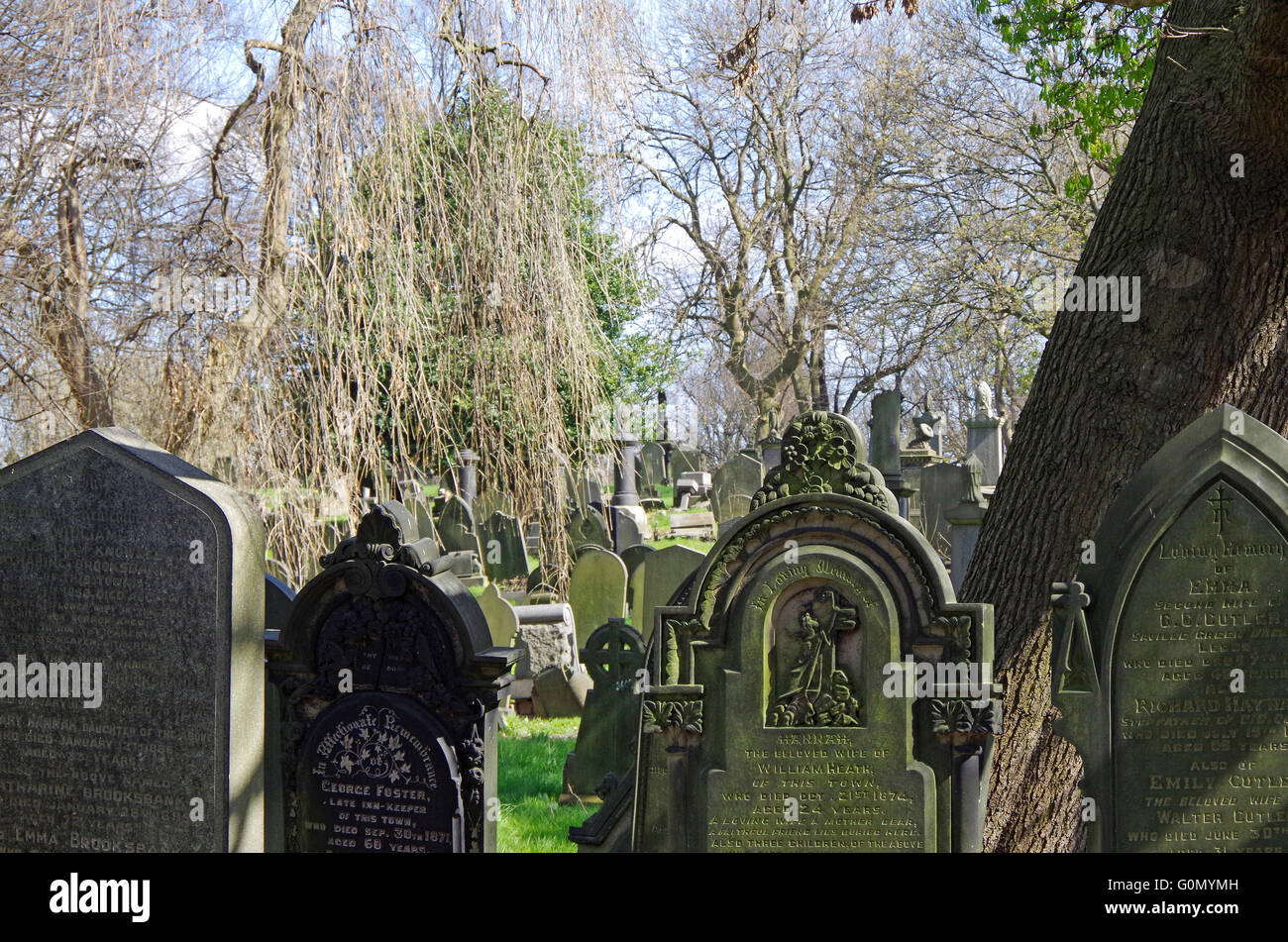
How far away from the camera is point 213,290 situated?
19.2 ft

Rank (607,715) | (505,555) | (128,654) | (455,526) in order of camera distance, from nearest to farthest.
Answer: (128,654) < (607,715) < (505,555) < (455,526)

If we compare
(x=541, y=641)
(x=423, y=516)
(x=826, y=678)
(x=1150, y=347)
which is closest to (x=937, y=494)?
(x=423, y=516)

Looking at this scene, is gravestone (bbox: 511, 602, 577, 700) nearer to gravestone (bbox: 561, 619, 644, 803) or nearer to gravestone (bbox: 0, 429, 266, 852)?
gravestone (bbox: 561, 619, 644, 803)

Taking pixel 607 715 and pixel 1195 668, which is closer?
pixel 1195 668

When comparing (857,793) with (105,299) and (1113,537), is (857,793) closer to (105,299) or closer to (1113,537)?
(1113,537)

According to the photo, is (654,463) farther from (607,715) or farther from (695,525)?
(607,715)

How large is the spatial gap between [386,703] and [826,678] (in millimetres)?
1849

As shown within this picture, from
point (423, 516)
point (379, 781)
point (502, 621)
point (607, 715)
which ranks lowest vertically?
point (379, 781)

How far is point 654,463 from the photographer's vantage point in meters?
30.3

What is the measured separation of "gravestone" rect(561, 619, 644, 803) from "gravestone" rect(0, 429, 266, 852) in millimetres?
2605

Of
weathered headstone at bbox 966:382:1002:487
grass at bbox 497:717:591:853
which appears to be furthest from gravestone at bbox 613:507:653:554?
weathered headstone at bbox 966:382:1002:487

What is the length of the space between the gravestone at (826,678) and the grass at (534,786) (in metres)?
1.80

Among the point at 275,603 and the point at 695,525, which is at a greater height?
the point at 695,525

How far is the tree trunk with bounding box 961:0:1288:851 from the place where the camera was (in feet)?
16.0
